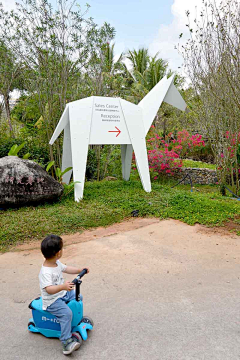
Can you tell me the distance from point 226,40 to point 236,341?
6479mm

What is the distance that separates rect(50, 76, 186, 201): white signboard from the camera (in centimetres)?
646

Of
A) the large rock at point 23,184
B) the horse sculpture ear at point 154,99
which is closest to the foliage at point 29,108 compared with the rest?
the large rock at point 23,184

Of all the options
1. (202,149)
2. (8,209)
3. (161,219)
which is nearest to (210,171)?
(202,149)

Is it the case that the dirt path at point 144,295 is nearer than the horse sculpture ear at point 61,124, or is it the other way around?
the dirt path at point 144,295

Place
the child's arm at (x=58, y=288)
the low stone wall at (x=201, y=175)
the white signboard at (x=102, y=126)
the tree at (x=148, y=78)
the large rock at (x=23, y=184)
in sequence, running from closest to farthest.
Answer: the child's arm at (x=58, y=288)
the large rock at (x=23, y=184)
the white signboard at (x=102, y=126)
the low stone wall at (x=201, y=175)
the tree at (x=148, y=78)

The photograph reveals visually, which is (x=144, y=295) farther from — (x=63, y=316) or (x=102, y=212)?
(x=102, y=212)

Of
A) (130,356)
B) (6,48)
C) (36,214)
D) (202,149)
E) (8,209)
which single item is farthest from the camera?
(202,149)

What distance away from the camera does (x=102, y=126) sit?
6.74m

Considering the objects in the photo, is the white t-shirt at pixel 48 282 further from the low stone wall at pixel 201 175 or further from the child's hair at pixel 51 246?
the low stone wall at pixel 201 175

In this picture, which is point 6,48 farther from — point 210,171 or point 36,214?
point 210,171

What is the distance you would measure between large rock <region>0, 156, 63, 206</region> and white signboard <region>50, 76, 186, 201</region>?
656 mm

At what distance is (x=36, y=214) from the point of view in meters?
5.40

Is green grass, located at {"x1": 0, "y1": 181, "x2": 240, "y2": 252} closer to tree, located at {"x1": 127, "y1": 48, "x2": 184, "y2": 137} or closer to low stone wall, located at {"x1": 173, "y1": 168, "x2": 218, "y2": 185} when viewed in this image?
low stone wall, located at {"x1": 173, "y1": 168, "x2": 218, "y2": 185}

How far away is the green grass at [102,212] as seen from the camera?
482cm
